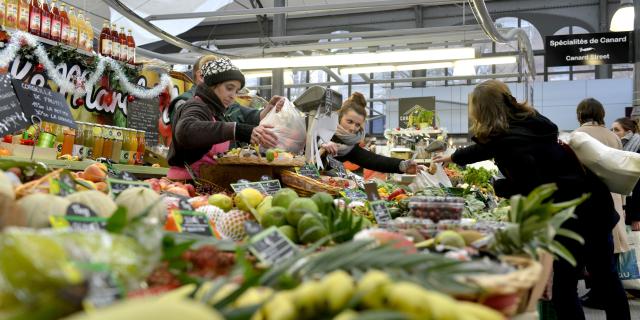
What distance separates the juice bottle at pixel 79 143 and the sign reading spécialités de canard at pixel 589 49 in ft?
24.0

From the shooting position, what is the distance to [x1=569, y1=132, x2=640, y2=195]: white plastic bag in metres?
3.40

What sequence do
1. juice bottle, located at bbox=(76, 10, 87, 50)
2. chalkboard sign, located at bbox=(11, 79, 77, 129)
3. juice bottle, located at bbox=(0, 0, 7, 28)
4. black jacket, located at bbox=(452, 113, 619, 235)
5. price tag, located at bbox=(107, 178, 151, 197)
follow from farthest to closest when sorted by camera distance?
1. juice bottle, located at bbox=(76, 10, 87, 50)
2. juice bottle, located at bbox=(0, 0, 7, 28)
3. chalkboard sign, located at bbox=(11, 79, 77, 129)
4. black jacket, located at bbox=(452, 113, 619, 235)
5. price tag, located at bbox=(107, 178, 151, 197)

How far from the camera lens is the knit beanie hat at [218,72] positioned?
333 cm

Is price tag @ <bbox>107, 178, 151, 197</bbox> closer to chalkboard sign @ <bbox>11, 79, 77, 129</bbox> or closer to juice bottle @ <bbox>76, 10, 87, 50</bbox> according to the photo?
chalkboard sign @ <bbox>11, 79, 77, 129</bbox>

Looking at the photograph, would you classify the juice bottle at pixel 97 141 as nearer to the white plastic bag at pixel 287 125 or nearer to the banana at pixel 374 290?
the white plastic bag at pixel 287 125

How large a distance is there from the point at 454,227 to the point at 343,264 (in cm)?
75

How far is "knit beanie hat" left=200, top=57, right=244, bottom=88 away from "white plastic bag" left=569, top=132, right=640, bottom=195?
1.85 meters

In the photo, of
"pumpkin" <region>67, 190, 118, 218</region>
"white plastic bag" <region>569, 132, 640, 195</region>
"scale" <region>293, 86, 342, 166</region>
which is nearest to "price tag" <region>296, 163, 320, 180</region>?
"scale" <region>293, 86, 342, 166</region>

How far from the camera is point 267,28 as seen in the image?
18797mm

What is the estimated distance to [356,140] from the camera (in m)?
4.67

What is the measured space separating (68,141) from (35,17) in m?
0.96

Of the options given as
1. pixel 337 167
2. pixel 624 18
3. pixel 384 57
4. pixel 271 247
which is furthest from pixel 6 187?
pixel 624 18

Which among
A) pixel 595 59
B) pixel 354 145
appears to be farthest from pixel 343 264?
pixel 595 59

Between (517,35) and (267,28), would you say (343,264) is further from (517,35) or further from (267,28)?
(267,28)
